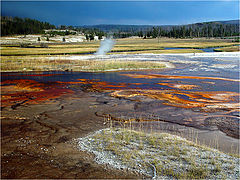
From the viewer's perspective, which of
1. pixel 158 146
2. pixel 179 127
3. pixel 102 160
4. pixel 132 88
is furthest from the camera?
pixel 132 88

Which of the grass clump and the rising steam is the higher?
the rising steam

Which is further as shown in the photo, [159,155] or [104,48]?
[104,48]

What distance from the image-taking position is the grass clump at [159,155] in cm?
720

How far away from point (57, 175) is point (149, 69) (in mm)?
28087

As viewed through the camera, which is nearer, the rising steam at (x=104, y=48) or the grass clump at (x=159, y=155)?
the grass clump at (x=159, y=155)

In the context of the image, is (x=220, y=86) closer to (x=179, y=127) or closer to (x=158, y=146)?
(x=179, y=127)

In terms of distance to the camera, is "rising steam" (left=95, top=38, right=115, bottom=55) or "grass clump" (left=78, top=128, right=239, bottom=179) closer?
"grass clump" (left=78, top=128, right=239, bottom=179)

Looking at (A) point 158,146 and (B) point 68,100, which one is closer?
(A) point 158,146

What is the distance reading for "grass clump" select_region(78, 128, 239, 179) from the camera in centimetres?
720

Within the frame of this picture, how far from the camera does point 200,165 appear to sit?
7.53m

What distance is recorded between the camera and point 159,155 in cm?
829

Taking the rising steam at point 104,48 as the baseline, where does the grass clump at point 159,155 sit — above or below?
below

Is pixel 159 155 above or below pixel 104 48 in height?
below

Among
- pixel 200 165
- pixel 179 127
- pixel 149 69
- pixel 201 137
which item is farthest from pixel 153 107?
pixel 149 69
